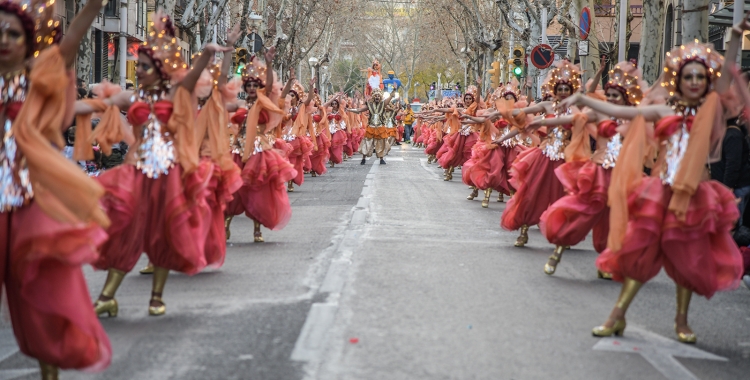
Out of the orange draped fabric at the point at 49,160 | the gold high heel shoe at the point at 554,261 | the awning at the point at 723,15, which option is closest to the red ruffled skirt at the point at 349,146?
the awning at the point at 723,15

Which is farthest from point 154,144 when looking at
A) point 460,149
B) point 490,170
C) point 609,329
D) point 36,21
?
point 460,149

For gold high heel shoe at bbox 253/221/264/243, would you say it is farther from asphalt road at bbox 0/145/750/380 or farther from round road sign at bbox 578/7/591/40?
round road sign at bbox 578/7/591/40

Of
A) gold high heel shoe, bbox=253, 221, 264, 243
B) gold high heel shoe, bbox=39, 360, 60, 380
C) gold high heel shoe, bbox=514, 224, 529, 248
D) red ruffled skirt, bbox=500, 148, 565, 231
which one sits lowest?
gold high heel shoe, bbox=253, 221, 264, 243

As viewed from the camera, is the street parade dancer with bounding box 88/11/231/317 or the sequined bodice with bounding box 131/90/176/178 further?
the sequined bodice with bounding box 131/90/176/178

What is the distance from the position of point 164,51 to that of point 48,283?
10.6ft

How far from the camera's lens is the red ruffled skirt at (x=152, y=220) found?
743 cm

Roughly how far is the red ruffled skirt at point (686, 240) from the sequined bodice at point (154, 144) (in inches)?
125

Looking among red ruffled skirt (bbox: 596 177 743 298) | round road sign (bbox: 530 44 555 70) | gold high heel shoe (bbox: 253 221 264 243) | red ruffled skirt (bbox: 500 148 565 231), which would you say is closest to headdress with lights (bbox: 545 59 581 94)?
red ruffled skirt (bbox: 500 148 565 231)

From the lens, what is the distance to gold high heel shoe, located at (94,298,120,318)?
7.45 m

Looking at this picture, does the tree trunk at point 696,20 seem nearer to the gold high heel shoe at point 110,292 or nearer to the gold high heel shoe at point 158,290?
the gold high heel shoe at point 158,290

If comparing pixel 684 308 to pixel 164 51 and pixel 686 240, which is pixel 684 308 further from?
pixel 164 51

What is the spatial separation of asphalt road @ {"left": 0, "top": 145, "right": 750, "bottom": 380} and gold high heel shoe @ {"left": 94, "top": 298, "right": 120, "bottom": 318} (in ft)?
0.27

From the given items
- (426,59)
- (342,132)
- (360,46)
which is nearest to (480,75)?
(342,132)

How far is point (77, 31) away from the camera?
502cm
